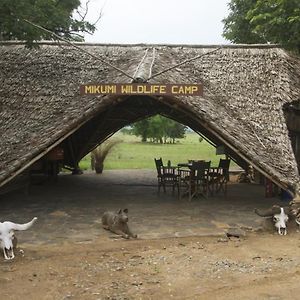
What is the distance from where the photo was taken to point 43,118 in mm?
12281

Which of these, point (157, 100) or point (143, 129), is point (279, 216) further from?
point (143, 129)

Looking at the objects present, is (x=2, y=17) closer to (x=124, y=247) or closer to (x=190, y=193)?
(x=124, y=247)

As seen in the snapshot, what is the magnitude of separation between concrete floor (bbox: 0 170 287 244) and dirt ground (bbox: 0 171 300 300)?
0.9 inches

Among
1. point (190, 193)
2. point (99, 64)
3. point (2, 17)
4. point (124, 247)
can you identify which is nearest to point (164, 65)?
point (99, 64)

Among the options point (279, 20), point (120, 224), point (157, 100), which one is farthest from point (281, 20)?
point (120, 224)

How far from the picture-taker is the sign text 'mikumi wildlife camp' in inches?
411

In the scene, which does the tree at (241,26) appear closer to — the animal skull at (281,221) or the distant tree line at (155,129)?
the animal skull at (281,221)

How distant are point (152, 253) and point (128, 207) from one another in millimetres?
4300

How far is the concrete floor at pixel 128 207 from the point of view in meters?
9.82

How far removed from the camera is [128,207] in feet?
40.9

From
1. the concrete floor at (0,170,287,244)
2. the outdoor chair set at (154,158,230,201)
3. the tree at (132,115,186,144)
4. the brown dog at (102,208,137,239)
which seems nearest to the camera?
the brown dog at (102,208,137,239)

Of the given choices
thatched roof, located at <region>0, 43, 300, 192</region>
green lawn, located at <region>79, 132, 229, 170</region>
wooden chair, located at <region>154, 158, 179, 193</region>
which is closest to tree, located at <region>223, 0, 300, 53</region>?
thatched roof, located at <region>0, 43, 300, 192</region>

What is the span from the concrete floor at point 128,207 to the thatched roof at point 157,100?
1442 mm

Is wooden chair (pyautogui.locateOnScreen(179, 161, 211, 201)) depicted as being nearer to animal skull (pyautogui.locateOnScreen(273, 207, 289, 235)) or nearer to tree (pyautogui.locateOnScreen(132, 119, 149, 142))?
animal skull (pyautogui.locateOnScreen(273, 207, 289, 235))
